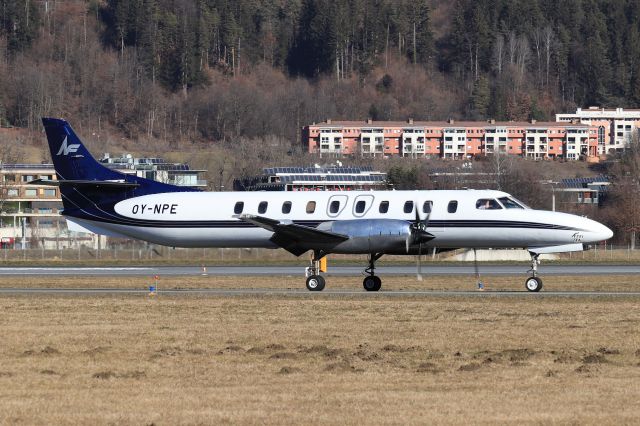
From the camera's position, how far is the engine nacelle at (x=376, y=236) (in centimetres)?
4125

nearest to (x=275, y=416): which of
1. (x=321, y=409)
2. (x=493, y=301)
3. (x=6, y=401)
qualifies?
(x=321, y=409)

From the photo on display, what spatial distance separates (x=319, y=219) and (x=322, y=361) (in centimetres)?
1897

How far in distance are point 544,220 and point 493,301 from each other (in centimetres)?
518

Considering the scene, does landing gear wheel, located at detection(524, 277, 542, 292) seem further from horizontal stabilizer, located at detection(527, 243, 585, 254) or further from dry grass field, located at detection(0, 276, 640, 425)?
dry grass field, located at detection(0, 276, 640, 425)

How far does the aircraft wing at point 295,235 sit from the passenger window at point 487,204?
467 centimetres

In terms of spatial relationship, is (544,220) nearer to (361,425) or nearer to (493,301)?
(493,301)

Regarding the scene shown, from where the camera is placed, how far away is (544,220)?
42656mm

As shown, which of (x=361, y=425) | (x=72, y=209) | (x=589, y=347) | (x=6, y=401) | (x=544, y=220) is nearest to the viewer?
(x=361, y=425)

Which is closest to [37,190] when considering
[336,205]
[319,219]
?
[319,219]

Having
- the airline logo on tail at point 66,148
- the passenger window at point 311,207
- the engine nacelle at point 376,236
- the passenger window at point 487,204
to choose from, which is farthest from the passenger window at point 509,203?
the airline logo on tail at point 66,148

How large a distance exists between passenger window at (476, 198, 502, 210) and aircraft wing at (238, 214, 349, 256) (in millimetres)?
4668

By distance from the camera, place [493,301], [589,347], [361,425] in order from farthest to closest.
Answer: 1. [493,301]
2. [589,347]
3. [361,425]

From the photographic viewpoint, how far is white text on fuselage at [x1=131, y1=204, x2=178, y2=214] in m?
45.5

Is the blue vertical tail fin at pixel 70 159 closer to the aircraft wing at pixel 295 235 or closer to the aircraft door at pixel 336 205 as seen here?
the aircraft wing at pixel 295 235
